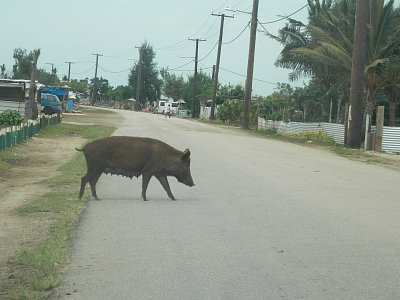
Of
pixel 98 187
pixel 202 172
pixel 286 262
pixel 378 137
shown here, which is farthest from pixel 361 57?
pixel 286 262

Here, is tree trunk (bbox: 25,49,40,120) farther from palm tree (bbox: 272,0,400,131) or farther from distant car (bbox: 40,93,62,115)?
palm tree (bbox: 272,0,400,131)

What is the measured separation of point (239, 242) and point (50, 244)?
89.2 inches

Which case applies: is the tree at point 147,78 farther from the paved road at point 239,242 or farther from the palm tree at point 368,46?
the paved road at point 239,242

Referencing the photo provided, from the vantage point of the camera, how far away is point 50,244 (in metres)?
7.39

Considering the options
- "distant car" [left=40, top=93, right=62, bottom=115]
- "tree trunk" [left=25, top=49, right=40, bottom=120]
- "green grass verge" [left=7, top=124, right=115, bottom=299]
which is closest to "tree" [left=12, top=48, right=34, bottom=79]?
"distant car" [left=40, top=93, right=62, bottom=115]

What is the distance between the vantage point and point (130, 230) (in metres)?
8.27

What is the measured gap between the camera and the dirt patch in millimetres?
7730

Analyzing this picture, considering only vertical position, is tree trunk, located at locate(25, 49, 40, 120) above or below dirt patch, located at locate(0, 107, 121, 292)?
above

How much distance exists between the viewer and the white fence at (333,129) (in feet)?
86.3

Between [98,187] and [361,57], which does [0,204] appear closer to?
[98,187]

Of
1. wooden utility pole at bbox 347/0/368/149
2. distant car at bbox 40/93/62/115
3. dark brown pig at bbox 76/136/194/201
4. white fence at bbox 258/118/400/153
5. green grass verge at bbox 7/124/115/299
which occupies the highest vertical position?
wooden utility pole at bbox 347/0/368/149

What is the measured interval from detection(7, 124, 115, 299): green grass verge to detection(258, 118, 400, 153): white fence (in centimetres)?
1641

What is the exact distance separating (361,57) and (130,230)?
64.6ft

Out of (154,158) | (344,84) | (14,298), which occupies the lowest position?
(14,298)
